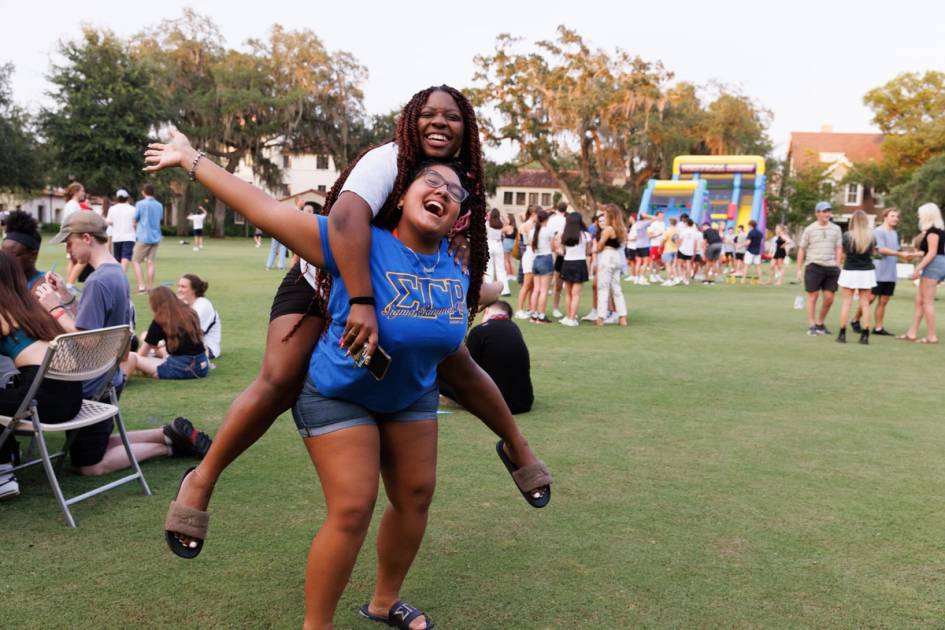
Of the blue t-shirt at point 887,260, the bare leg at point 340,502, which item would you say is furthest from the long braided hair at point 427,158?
the blue t-shirt at point 887,260

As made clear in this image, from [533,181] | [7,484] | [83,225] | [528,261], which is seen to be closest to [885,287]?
[528,261]

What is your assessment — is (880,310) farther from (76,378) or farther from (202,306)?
(76,378)

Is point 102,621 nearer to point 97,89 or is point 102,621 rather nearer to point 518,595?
point 518,595

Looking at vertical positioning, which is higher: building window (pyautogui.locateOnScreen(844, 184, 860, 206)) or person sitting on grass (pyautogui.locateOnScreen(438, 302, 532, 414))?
building window (pyautogui.locateOnScreen(844, 184, 860, 206))

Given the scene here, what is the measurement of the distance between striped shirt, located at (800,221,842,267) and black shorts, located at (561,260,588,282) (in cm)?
312

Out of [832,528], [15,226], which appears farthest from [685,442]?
[15,226]

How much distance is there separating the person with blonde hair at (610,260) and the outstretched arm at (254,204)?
10.5m

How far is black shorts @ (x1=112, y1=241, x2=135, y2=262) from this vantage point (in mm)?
15508

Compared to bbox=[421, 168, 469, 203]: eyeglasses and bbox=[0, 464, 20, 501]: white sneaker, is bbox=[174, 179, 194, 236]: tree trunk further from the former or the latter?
bbox=[421, 168, 469, 203]: eyeglasses

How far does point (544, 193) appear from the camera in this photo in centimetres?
9250

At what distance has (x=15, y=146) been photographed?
158ft

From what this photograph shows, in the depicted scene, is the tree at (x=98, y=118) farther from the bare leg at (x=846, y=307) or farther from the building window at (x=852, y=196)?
the building window at (x=852, y=196)

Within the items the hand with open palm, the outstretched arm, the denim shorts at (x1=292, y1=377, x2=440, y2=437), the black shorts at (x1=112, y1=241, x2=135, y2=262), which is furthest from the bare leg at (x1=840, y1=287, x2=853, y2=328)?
the black shorts at (x1=112, y1=241, x2=135, y2=262)

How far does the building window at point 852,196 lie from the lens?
223 ft
